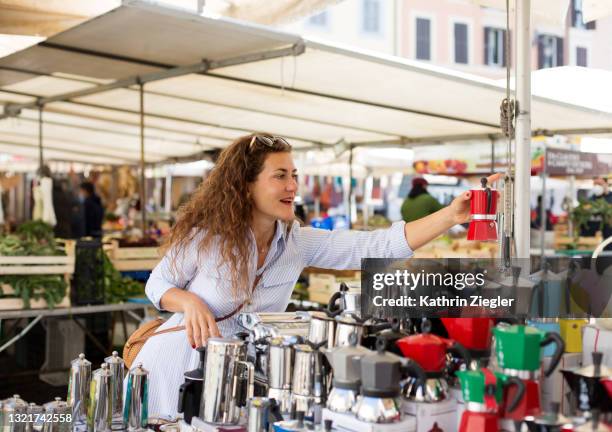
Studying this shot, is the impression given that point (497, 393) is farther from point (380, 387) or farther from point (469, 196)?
point (469, 196)

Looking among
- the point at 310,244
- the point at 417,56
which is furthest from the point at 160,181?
the point at 310,244

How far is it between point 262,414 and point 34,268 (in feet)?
13.0

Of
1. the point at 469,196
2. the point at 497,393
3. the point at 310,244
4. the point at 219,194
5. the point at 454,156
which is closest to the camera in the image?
the point at 497,393

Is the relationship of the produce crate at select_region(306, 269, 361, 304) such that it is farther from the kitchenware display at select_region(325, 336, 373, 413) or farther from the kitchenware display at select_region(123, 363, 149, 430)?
the kitchenware display at select_region(325, 336, 373, 413)

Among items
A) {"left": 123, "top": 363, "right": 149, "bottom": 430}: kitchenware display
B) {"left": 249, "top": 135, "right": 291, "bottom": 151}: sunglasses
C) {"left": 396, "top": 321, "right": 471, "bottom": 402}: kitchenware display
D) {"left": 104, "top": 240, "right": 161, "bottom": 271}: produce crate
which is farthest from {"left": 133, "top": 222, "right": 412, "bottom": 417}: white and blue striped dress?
{"left": 104, "top": 240, "right": 161, "bottom": 271}: produce crate

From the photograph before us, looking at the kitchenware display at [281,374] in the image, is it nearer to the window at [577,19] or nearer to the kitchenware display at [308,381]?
the kitchenware display at [308,381]

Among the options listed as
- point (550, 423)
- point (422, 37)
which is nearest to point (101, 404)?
point (550, 423)

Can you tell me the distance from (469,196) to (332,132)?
7123 mm

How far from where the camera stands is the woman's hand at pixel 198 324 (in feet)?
7.11

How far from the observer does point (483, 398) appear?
4.58ft

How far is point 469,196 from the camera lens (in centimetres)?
219

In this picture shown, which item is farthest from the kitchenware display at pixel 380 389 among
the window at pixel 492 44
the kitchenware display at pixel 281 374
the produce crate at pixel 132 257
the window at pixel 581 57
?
the window at pixel 492 44

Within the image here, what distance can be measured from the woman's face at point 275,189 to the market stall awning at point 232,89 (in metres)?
2.13

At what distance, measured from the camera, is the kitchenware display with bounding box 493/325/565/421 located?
1442 mm
